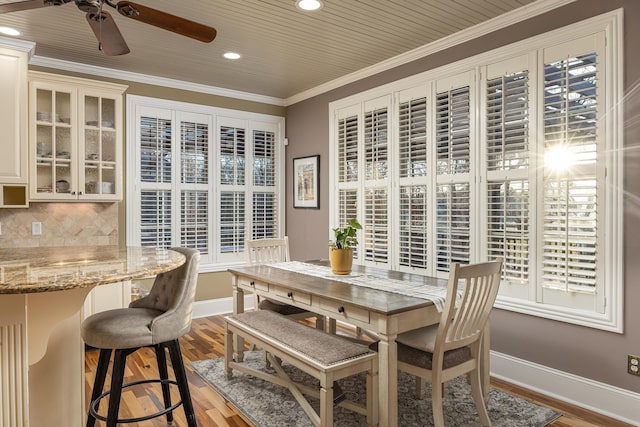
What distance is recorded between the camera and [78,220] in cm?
416

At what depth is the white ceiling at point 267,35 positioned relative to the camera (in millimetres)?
3004

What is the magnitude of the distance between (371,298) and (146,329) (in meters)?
1.20

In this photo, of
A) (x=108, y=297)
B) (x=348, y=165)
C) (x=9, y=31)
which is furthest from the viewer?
(x=348, y=165)

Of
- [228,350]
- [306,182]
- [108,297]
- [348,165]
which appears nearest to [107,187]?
[108,297]

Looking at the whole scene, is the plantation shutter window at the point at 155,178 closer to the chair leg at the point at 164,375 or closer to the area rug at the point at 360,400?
the area rug at the point at 360,400

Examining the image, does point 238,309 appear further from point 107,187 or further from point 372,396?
point 107,187

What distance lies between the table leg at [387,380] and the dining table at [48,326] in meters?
1.13

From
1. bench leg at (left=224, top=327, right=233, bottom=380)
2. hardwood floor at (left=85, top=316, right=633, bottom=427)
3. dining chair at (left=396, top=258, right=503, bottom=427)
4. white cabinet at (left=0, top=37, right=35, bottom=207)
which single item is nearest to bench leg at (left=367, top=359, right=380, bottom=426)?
dining chair at (left=396, top=258, right=503, bottom=427)

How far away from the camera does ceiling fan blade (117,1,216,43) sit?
212cm

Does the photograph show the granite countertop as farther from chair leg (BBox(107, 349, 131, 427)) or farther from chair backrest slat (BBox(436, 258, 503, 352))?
chair backrest slat (BBox(436, 258, 503, 352))

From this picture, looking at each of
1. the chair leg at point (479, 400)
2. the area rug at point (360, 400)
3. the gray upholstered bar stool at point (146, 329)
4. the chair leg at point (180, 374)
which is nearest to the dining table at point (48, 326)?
the gray upholstered bar stool at point (146, 329)

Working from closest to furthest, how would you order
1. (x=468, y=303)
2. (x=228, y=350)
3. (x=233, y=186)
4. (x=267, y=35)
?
(x=468, y=303)
(x=228, y=350)
(x=267, y=35)
(x=233, y=186)

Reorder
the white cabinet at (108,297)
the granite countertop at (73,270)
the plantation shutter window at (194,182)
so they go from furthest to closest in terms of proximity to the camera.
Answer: the plantation shutter window at (194,182), the white cabinet at (108,297), the granite countertop at (73,270)

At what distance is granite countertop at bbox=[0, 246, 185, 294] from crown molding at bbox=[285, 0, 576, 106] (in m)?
Answer: 2.89
